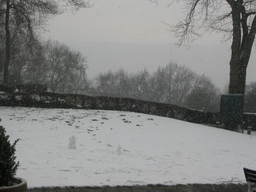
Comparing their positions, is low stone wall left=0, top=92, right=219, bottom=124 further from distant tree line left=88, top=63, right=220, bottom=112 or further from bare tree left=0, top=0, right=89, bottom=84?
distant tree line left=88, top=63, right=220, bottom=112

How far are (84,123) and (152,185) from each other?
804cm

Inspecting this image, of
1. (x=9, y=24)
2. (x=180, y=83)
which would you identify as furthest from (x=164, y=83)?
(x=9, y=24)

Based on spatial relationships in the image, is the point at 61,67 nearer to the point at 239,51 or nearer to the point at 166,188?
the point at 239,51

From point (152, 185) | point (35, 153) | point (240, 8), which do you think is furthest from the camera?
point (240, 8)

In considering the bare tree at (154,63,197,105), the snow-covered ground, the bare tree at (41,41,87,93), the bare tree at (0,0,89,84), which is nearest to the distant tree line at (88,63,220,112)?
the bare tree at (154,63,197,105)

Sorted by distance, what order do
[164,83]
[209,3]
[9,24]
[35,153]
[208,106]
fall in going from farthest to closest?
[164,83], [208,106], [9,24], [209,3], [35,153]

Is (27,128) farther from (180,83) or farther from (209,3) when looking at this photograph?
(180,83)

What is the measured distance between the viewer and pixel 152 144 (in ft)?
38.0

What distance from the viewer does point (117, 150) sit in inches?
373

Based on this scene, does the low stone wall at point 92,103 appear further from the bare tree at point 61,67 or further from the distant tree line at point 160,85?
the distant tree line at point 160,85

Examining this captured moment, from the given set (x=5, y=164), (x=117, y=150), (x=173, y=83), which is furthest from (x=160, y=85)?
(x=5, y=164)

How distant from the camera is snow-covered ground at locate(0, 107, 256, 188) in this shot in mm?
6910

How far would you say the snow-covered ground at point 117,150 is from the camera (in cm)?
691

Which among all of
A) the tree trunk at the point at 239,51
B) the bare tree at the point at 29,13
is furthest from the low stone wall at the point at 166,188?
the bare tree at the point at 29,13
